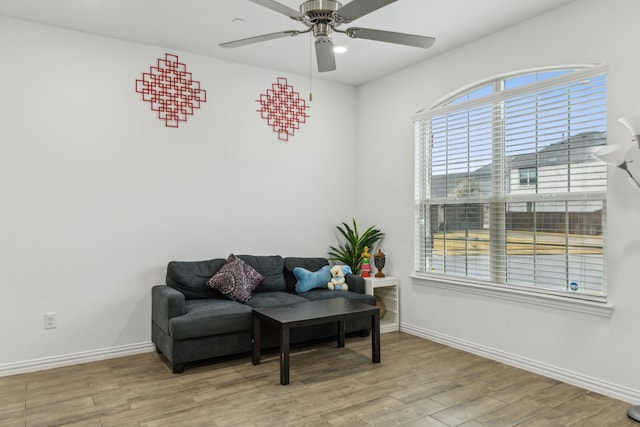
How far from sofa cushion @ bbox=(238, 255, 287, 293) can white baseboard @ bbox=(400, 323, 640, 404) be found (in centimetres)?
155

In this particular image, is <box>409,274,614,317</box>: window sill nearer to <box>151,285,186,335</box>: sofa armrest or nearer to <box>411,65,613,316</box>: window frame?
<box>411,65,613,316</box>: window frame

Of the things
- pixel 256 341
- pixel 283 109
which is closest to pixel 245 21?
pixel 283 109

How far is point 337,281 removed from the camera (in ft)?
15.5

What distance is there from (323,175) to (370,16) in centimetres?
211

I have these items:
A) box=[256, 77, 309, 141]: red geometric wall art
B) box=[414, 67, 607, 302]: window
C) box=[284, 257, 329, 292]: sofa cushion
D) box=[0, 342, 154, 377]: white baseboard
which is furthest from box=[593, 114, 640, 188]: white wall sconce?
box=[0, 342, 154, 377]: white baseboard

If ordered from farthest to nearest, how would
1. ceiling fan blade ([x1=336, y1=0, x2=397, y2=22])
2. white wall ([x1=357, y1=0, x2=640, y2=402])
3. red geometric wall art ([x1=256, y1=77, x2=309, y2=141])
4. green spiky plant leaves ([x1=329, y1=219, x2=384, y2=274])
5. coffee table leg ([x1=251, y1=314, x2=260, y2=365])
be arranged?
green spiky plant leaves ([x1=329, y1=219, x2=384, y2=274])
red geometric wall art ([x1=256, y1=77, x2=309, y2=141])
coffee table leg ([x1=251, y1=314, x2=260, y2=365])
white wall ([x1=357, y1=0, x2=640, y2=402])
ceiling fan blade ([x1=336, y1=0, x2=397, y2=22])

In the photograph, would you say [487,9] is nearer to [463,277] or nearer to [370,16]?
[370,16]

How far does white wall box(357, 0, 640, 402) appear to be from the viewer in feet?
9.94

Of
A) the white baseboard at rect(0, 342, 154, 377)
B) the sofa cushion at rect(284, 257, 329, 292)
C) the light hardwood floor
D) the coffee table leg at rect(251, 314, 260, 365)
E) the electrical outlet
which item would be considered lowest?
the light hardwood floor

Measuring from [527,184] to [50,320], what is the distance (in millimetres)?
4166

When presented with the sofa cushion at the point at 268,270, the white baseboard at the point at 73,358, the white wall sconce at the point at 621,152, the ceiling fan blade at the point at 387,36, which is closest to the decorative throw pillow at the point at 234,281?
the sofa cushion at the point at 268,270

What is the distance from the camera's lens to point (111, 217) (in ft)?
13.0

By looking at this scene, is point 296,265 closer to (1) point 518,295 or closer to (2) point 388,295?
(2) point 388,295

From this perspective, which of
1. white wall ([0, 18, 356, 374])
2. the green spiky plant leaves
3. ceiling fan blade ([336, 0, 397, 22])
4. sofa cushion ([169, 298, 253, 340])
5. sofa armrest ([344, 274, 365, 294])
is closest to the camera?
ceiling fan blade ([336, 0, 397, 22])
